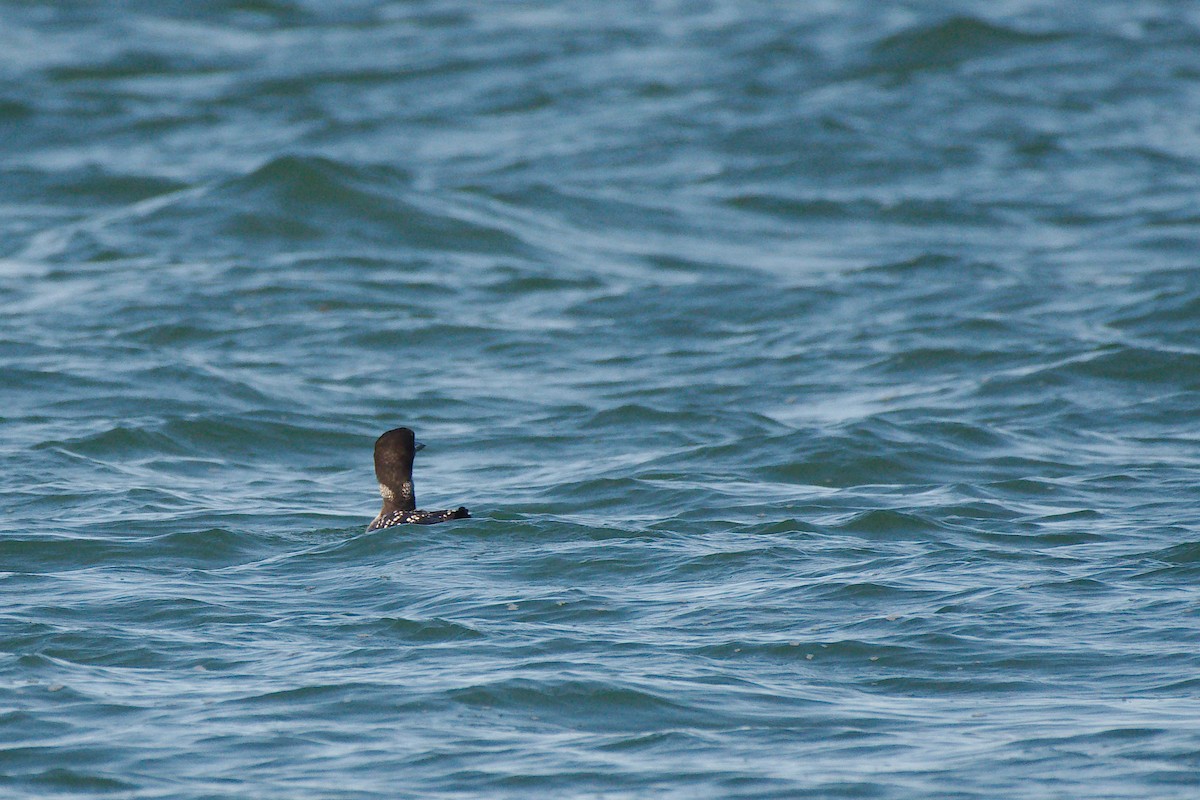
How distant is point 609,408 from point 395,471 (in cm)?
356

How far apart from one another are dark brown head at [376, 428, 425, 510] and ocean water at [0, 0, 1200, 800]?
1.31ft

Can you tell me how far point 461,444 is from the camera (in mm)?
12203

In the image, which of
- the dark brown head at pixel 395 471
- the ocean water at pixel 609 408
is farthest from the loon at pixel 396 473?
the ocean water at pixel 609 408

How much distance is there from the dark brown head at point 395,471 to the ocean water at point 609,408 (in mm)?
399

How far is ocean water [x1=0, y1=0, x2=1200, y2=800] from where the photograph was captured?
657 centimetres

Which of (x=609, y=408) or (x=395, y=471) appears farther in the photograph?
(x=609, y=408)

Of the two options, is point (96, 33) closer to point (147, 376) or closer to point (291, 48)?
point (291, 48)

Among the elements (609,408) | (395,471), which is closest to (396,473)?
(395,471)

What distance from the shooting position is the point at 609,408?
42.5ft

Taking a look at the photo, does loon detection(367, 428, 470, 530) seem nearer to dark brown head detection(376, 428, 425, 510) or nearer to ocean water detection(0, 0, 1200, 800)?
dark brown head detection(376, 428, 425, 510)

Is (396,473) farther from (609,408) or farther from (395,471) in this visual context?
(609,408)

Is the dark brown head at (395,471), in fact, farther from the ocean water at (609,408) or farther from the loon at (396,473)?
the ocean water at (609,408)

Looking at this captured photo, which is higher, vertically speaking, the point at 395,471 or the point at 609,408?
the point at 395,471

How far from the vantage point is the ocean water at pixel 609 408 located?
6.57m
